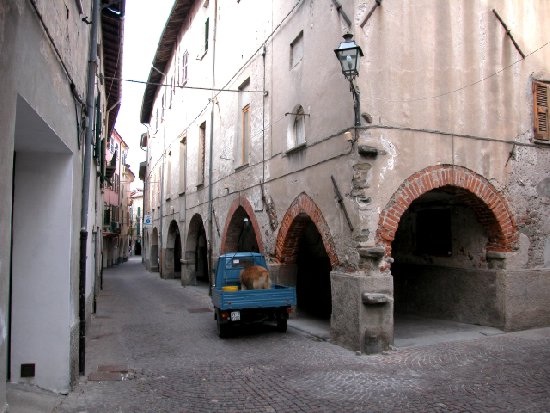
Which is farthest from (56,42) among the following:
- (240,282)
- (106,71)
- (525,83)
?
(106,71)

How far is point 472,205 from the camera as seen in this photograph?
943 centimetres

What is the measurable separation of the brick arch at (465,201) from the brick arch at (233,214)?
5036mm

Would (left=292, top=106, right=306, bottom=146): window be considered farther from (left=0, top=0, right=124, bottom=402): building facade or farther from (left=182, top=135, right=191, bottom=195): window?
(left=182, top=135, right=191, bottom=195): window

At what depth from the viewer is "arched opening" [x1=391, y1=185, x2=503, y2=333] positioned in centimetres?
946

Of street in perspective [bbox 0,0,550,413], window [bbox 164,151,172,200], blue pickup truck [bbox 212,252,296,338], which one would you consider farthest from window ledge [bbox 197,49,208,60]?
blue pickup truck [bbox 212,252,296,338]

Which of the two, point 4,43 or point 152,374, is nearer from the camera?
point 4,43

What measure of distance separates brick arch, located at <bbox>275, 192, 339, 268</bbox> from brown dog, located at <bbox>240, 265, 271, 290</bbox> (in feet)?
4.38

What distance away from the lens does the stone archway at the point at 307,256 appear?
32.1ft

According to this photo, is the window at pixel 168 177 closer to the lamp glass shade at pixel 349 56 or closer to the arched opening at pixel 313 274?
the arched opening at pixel 313 274

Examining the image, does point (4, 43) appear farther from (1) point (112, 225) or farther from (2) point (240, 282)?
(1) point (112, 225)

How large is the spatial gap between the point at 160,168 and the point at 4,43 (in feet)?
81.8

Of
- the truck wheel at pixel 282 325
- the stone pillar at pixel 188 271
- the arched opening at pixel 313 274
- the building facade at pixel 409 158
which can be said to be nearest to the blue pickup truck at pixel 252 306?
the truck wheel at pixel 282 325

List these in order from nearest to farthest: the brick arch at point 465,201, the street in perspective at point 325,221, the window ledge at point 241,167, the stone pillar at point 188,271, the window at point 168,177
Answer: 1. the street in perspective at point 325,221
2. the brick arch at point 465,201
3. the window ledge at point 241,167
4. the stone pillar at point 188,271
5. the window at point 168,177

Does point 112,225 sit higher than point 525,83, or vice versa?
point 525,83
